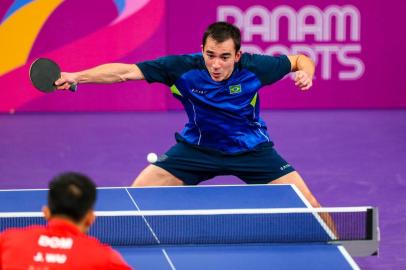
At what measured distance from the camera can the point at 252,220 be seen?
6137 millimetres

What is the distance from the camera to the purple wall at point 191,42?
13.5 meters

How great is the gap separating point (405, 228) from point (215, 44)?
2.68 m

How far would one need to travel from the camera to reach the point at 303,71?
707 centimetres

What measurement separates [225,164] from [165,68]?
92cm

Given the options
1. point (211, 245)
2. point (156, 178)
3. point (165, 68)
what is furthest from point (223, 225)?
point (165, 68)

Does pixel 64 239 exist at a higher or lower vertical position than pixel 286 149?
higher

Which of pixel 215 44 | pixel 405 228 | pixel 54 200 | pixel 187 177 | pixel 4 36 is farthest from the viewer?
pixel 4 36

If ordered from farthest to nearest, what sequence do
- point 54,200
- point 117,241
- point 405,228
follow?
point 405,228 → point 117,241 → point 54,200

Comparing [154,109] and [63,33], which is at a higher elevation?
[63,33]

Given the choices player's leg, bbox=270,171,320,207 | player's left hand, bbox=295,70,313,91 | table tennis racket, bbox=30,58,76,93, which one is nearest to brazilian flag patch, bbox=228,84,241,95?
player's left hand, bbox=295,70,313,91

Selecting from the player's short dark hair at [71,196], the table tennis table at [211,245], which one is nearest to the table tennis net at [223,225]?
the table tennis table at [211,245]

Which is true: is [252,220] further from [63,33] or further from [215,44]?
[63,33]

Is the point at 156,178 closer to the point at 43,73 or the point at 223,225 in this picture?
the point at 43,73

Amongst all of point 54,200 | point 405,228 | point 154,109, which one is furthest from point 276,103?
point 54,200
